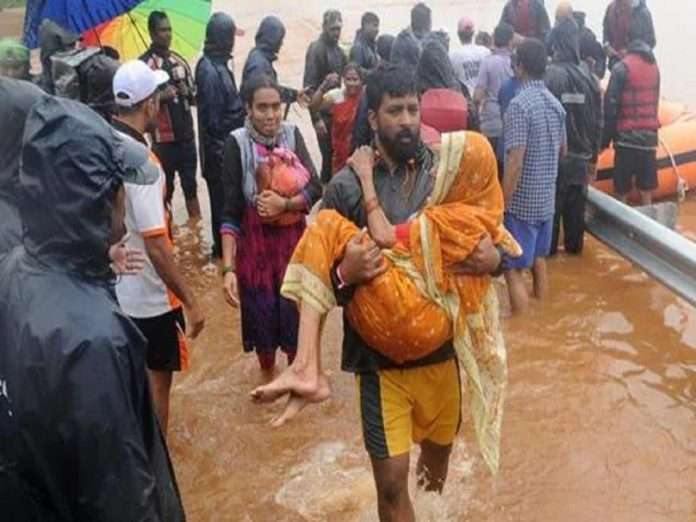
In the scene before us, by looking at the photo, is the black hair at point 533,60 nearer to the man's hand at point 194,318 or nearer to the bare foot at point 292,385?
the man's hand at point 194,318

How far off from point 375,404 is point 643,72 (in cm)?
514

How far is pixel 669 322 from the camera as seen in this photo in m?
6.13

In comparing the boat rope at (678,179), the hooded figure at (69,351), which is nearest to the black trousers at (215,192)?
the boat rope at (678,179)

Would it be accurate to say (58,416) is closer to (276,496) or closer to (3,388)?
(3,388)

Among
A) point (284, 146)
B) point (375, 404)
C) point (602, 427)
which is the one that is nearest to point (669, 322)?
point (602, 427)

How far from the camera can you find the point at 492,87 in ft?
26.5

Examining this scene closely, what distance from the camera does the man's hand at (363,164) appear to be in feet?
11.1

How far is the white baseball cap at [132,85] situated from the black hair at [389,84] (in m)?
1.21

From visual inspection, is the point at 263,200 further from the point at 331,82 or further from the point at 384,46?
the point at 384,46

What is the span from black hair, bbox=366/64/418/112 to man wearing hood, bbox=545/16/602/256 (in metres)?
3.64

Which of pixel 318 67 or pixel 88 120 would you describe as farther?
pixel 318 67

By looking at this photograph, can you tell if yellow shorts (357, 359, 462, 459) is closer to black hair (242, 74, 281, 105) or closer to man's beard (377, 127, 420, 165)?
man's beard (377, 127, 420, 165)

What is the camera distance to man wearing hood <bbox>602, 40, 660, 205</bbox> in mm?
7598

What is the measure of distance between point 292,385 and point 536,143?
3753 millimetres
